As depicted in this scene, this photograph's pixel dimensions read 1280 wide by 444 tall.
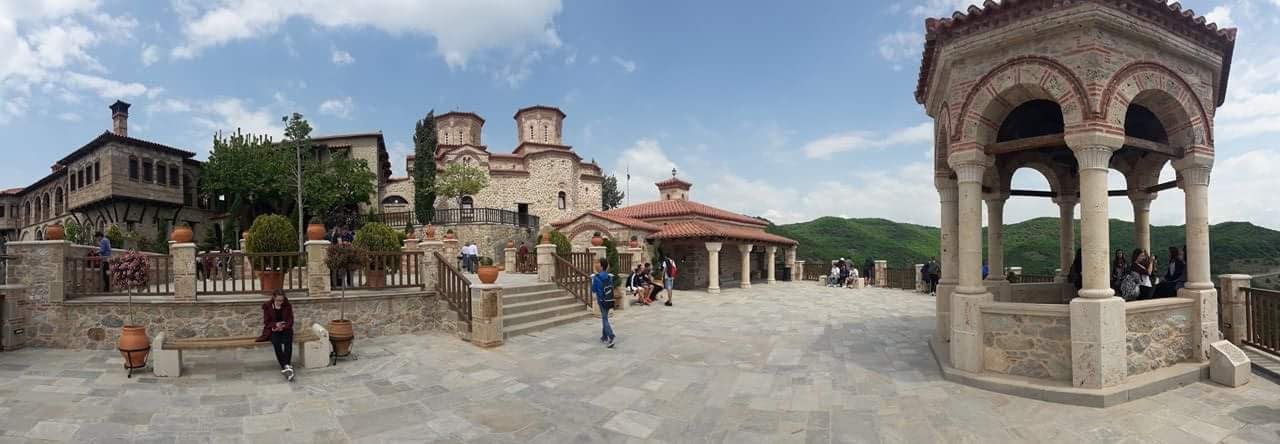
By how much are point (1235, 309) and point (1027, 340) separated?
4.63 metres

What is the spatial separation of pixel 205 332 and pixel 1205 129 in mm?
15766

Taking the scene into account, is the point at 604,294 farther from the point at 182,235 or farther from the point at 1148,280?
the point at 1148,280

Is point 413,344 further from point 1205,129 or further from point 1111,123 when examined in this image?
point 1205,129

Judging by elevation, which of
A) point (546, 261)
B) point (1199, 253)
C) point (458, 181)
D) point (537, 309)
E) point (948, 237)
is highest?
point (458, 181)

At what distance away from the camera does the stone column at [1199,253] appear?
657cm

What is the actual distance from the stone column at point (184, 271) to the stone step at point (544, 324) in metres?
5.35

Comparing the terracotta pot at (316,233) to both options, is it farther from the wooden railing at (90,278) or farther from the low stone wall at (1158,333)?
the low stone wall at (1158,333)

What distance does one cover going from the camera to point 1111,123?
601cm

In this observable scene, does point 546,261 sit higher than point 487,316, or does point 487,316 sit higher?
point 546,261

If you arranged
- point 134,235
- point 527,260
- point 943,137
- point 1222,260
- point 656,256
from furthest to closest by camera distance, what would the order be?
point 1222,260, point 134,235, point 656,256, point 527,260, point 943,137

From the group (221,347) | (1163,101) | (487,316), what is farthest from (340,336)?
(1163,101)

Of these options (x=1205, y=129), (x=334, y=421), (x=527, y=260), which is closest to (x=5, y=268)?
(x=334, y=421)

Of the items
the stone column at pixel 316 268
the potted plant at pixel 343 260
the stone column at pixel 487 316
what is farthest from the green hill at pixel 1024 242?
the stone column at pixel 316 268

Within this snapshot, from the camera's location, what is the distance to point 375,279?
1002 centimetres
